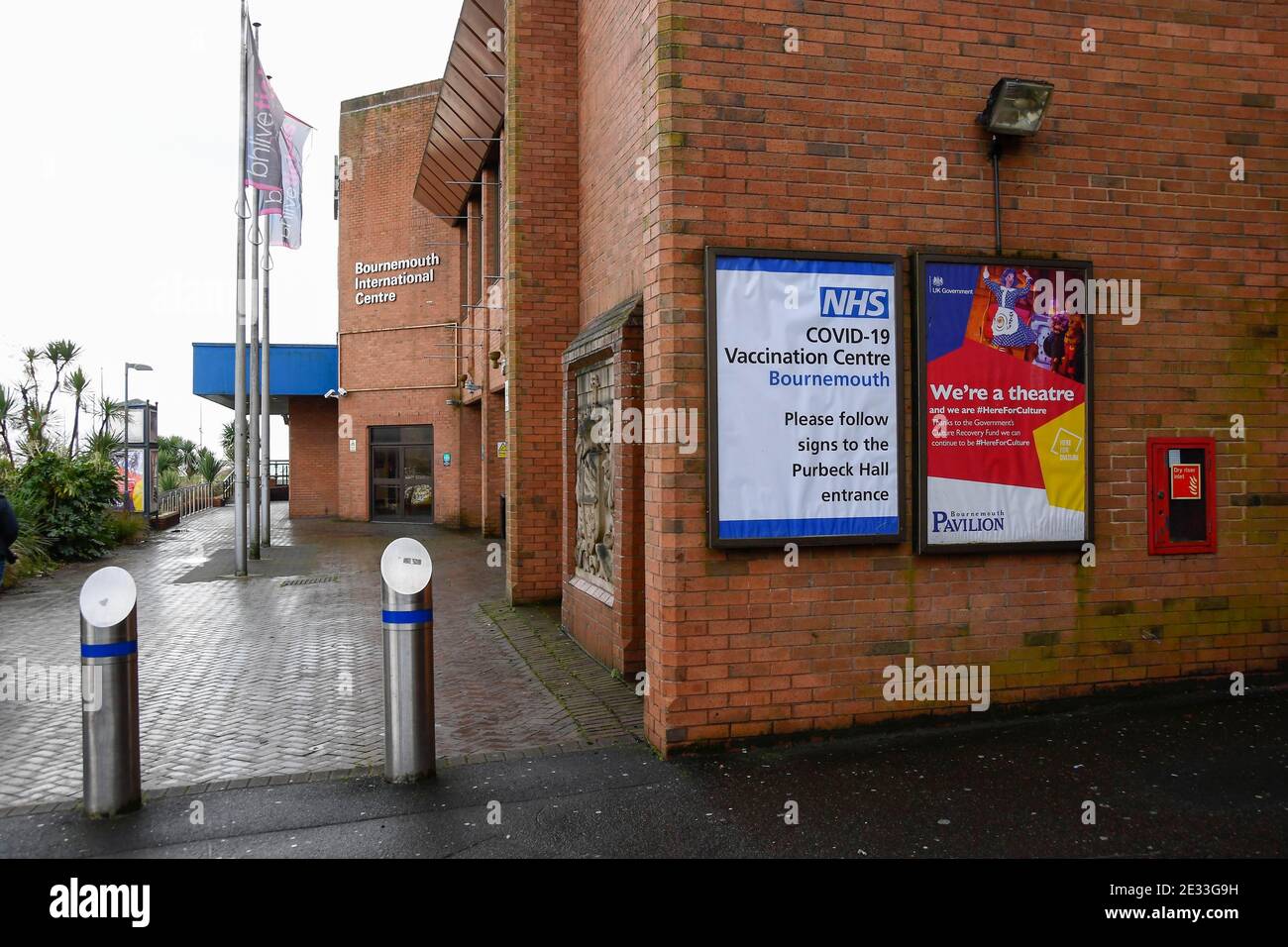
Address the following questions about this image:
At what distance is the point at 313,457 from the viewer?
30.4 meters

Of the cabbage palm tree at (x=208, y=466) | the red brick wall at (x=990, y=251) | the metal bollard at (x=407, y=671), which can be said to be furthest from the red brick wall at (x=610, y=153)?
the cabbage palm tree at (x=208, y=466)

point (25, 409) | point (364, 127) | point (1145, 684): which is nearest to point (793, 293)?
point (1145, 684)

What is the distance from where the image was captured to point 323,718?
662 cm

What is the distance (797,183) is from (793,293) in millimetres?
670

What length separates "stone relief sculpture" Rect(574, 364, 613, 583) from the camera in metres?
8.16

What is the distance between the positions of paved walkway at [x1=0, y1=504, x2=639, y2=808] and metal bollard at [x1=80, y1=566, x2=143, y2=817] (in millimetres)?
460

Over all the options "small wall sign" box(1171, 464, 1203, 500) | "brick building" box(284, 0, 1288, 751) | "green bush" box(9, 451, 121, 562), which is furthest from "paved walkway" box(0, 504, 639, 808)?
"small wall sign" box(1171, 464, 1203, 500)

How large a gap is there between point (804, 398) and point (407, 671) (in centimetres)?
279

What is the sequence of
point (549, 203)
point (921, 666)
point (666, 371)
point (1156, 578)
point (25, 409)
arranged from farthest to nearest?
1. point (25, 409)
2. point (549, 203)
3. point (1156, 578)
4. point (921, 666)
5. point (666, 371)

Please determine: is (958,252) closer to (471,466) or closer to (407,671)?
(407,671)

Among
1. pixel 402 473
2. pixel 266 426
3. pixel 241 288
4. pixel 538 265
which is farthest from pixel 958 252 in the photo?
pixel 402 473

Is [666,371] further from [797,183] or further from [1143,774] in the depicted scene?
[1143,774]

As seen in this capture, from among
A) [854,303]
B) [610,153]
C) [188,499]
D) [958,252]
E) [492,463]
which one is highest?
[610,153]

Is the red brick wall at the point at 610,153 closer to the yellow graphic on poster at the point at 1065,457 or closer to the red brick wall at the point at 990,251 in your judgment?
the red brick wall at the point at 990,251
